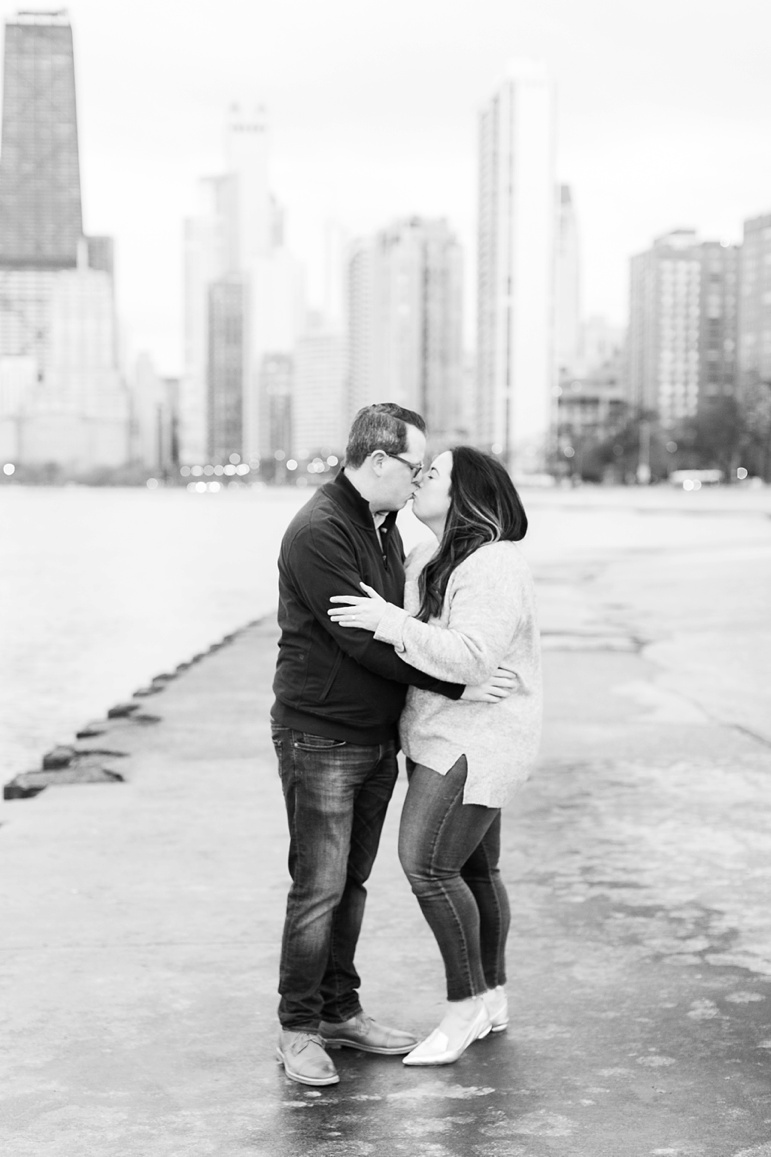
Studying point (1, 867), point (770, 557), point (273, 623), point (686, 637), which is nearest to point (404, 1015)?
point (1, 867)

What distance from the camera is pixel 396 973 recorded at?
16.6 feet

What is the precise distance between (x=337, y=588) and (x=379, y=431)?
17.2 inches

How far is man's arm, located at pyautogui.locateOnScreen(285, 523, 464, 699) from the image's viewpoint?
3.97m

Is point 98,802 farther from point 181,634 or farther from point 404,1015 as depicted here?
point 181,634

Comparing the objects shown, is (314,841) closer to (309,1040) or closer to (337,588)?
(309,1040)

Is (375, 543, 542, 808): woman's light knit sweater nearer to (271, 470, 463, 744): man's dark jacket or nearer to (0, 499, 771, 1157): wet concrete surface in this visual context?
(271, 470, 463, 744): man's dark jacket

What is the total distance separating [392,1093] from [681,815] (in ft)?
12.0

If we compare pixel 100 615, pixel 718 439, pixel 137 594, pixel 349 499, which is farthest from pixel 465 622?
pixel 718 439

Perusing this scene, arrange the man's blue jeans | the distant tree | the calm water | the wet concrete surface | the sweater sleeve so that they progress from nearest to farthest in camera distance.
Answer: the wet concrete surface, the sweater sleeve, the man's blue jeans, the calm water, the distant tree

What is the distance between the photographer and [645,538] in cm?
4450

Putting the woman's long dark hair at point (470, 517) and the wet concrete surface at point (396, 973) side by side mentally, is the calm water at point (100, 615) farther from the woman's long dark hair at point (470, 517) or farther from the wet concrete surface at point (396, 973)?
the woman's long dark hair at point (470, 517)

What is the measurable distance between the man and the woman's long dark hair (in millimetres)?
122

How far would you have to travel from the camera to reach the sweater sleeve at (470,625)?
3930mm

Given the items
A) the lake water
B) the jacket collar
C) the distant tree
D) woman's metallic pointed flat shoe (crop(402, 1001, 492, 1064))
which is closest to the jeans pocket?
the jacket collar
